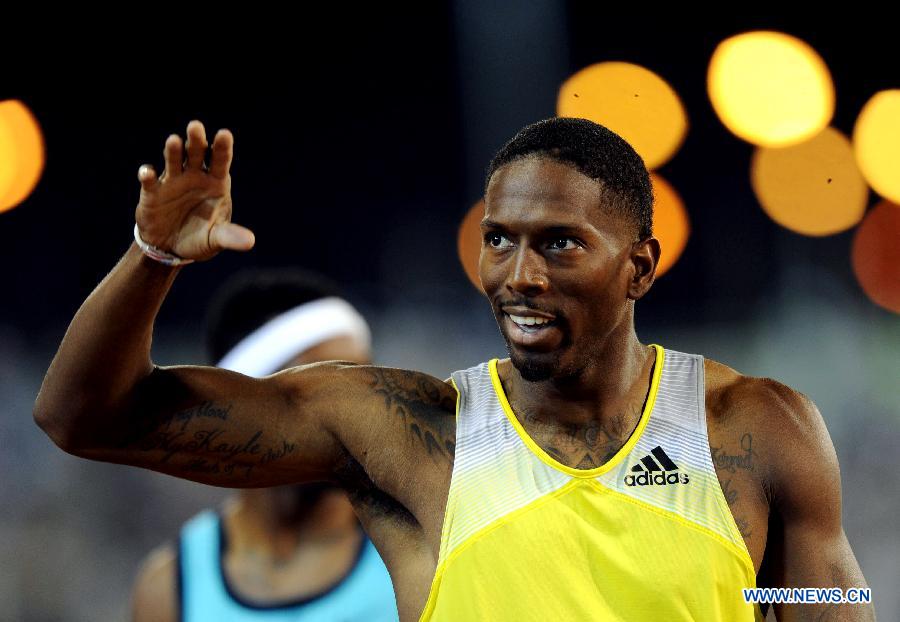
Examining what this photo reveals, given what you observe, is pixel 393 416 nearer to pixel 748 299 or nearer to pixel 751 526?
pixel 751 526

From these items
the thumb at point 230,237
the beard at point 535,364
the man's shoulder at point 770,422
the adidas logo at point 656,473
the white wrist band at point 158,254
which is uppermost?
the thumb at point 230,237

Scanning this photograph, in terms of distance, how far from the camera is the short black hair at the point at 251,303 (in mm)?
4344

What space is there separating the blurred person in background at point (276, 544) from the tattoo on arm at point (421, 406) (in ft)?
3.60

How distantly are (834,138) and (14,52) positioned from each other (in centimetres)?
931

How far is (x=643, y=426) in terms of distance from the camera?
2996mm

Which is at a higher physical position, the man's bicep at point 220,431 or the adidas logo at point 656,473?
the man's bicep at point 220,431

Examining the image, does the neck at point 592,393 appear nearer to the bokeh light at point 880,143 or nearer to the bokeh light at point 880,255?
the bokeh light at point 880,255

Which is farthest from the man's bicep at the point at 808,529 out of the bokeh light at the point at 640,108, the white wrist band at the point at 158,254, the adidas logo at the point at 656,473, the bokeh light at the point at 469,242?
the bokeh light at the point at 469,242

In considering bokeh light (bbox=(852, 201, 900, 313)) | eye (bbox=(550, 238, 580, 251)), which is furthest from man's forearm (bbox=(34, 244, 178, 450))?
bokeh light (bbox=(852, 201, 900, 313))

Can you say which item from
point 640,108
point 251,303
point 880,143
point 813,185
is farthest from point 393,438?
point 813,185

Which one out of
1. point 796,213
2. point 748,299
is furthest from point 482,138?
point 796,213

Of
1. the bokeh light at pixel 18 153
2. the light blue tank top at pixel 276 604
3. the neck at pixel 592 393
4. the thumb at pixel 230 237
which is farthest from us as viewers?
the bokeh light at pixel 18 153

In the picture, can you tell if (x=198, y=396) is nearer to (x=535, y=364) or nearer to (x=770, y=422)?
(x=535, y=364)
